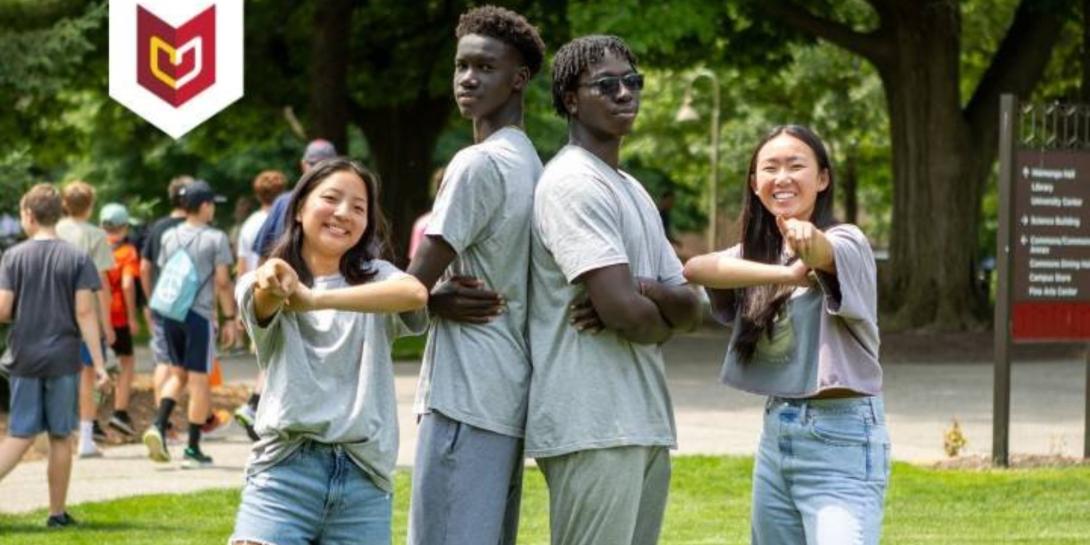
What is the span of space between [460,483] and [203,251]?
7920 millimetres

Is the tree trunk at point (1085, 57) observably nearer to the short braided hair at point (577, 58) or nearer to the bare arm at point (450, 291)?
the short braided hair at point (577, 58)

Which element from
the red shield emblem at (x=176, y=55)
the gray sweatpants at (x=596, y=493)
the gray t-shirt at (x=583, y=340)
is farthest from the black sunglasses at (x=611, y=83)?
the red shield emblem at (x=176, y=55)

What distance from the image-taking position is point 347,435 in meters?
5.45

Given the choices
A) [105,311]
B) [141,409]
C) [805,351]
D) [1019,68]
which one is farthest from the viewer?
[1019,68]

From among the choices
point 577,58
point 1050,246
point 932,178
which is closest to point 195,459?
point 1050,246

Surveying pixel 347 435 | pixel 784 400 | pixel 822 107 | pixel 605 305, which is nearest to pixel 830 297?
pixel 784 400

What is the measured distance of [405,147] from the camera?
113 ft

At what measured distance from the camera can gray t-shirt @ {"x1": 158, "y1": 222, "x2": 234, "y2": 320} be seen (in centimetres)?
1301

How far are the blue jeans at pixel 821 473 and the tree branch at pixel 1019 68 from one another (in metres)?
20.3

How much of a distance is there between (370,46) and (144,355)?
767cm

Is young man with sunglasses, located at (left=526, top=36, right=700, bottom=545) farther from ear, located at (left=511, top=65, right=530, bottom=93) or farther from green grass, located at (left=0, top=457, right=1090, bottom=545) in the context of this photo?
green grass, located at (left=0, top=457, right=1090, bottom=545)

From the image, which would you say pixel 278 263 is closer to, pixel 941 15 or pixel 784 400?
pixel 784 400

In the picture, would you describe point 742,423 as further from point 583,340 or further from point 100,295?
point 583,340

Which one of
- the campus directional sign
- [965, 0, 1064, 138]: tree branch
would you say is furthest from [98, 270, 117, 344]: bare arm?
[965, 0, 1064, 138]: tree branch
